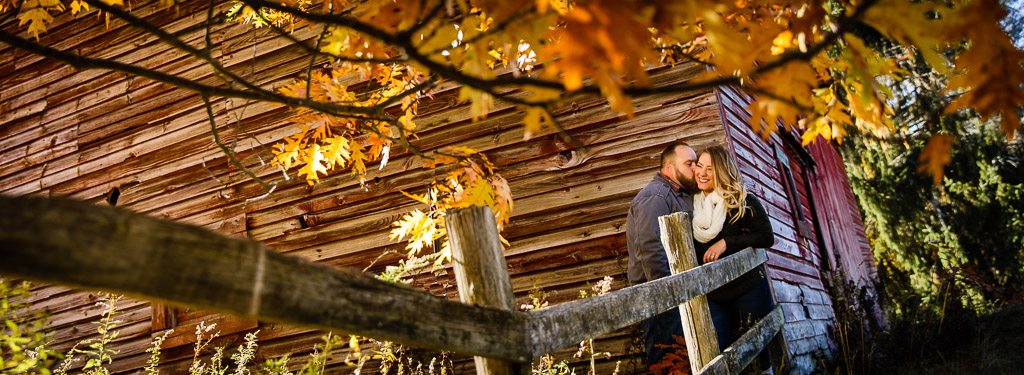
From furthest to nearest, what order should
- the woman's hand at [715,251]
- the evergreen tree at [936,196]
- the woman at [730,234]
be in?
the evergreen tree at [936,196]
the woman at [730,234]
the woman's hand at [715,251]

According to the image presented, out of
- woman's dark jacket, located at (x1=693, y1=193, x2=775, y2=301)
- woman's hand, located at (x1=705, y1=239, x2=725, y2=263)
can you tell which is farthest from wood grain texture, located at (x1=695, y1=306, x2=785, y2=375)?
woman's hand, located at (x1=705, y1=239, x2=725, y2=263)

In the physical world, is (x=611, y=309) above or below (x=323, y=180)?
below

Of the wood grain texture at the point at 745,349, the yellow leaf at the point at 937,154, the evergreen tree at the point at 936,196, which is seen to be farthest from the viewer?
the evergreen tree at the point at 936,196

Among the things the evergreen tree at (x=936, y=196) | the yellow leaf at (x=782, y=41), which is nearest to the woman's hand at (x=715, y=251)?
the yellow leaf at (x=782, y=41)

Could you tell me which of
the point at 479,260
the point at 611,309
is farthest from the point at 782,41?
the point at 479,260

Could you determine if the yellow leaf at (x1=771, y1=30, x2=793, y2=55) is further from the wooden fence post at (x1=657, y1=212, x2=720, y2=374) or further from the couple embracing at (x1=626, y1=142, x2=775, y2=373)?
the couple embracing at (x1=626, y1=142, x2=775, y2=373)

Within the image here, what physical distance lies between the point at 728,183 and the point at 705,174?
15 cm

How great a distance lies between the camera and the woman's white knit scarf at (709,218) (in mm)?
3166

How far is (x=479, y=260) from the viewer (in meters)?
1.34

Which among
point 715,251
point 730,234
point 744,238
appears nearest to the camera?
point 715,251

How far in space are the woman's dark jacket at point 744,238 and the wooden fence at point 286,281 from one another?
1.64m

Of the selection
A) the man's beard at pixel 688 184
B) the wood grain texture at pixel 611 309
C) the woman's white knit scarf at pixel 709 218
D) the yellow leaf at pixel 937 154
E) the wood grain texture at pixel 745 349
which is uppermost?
the man's beard at pixel 688 184

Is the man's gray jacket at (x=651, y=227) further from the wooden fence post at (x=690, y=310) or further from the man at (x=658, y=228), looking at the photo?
the wooden fence post at (x=690, y=310)

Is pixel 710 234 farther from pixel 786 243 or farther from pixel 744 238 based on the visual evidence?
pixel 786 243
